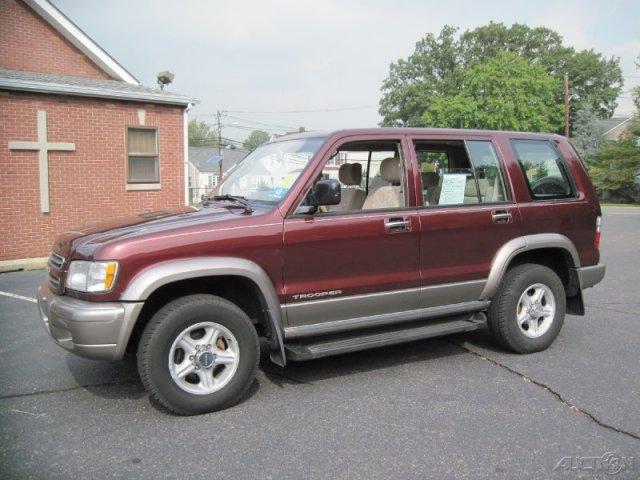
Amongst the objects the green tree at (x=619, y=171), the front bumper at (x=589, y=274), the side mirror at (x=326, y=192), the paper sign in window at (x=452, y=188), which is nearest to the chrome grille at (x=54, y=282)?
the side mirror at (x=326, y=192)

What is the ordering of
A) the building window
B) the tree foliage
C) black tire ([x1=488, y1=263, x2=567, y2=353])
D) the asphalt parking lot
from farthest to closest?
the tree foliage, the building window, black tire ([x1=488, y1=263, x2=567, y2=353]), the asphalt parking lot

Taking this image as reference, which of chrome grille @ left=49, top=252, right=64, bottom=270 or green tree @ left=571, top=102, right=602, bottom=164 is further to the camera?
green tree @ left=571, top=102, right=602, bottom=164

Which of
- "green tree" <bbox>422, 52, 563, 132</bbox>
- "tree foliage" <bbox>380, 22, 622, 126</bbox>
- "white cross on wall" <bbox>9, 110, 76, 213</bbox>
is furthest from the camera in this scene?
"tree foliage" <bbox>380, 22, 622, 126</bbox>

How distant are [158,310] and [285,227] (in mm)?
1012

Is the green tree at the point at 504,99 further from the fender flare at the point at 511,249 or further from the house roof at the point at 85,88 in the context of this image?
the fender flare at the point at 511,249

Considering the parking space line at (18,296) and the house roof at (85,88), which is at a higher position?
the house roof at (85,88)

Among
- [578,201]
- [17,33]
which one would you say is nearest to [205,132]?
[17,33]

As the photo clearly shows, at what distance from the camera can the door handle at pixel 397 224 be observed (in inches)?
164

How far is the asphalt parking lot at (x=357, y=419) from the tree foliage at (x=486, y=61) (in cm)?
5373

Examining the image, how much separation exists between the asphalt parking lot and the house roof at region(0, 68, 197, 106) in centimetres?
768

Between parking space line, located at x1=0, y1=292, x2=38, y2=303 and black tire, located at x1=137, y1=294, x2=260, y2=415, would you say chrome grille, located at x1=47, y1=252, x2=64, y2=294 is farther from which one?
parking space line, located at x1=0, y1=292, x2=38, y2=303

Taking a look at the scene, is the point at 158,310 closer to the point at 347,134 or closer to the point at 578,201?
the point at 347,134

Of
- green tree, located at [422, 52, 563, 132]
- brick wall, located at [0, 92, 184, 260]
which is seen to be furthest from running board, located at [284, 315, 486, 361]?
green tree, located at [422, 52, 563, 132]

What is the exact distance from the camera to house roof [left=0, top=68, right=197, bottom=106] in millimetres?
11016
